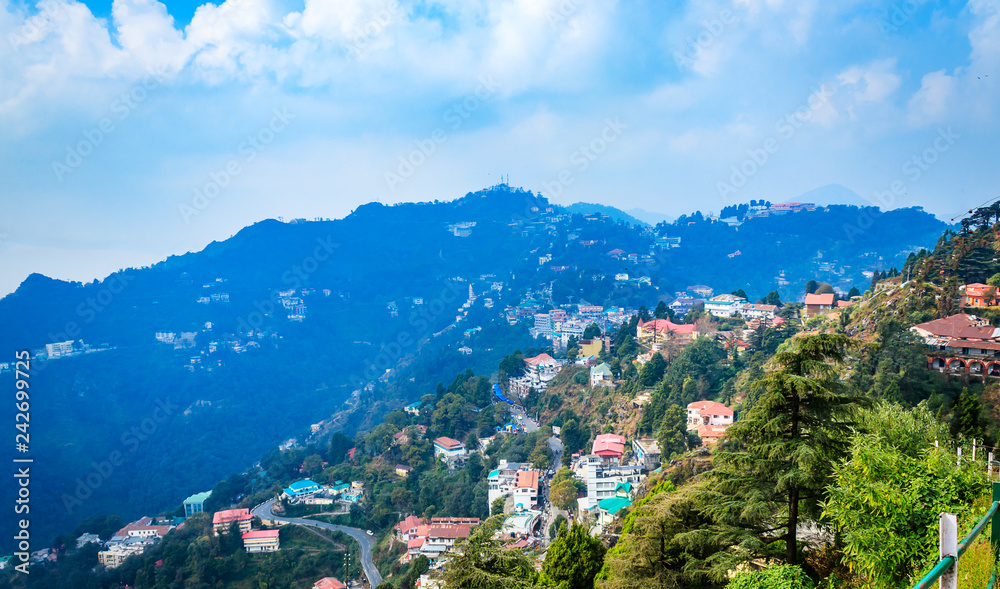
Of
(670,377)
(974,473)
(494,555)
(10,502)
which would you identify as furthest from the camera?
(10,502)

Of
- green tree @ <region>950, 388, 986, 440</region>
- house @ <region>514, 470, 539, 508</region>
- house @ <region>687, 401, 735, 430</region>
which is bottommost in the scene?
house @ <region>514, 470, 539, 508</region>

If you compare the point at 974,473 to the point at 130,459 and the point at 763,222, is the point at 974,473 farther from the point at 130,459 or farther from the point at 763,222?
the point at 763,222

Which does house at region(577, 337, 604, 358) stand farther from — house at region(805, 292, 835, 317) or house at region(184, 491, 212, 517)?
house at region(184, 491, 212, 517)

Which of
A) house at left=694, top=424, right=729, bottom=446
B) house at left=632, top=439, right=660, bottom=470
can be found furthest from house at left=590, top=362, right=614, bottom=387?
house at left=694, top=424, right=729, bottom=446

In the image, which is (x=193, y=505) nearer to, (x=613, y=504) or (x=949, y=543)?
(x=613, y=504)

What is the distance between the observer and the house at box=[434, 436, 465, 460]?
29547 mm

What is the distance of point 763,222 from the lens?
82500mm

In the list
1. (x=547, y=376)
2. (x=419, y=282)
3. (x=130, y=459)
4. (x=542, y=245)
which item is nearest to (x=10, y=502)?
(x=130, y=459)

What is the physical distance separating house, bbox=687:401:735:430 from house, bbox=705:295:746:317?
13.1 m

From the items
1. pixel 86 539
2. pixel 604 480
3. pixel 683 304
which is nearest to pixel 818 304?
pixel 604 480

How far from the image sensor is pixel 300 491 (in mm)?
28891

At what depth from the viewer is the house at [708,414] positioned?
19188mm

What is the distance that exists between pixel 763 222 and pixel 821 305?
61.0 m

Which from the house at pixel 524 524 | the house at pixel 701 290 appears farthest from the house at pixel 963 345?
the house at pixel 701 290
